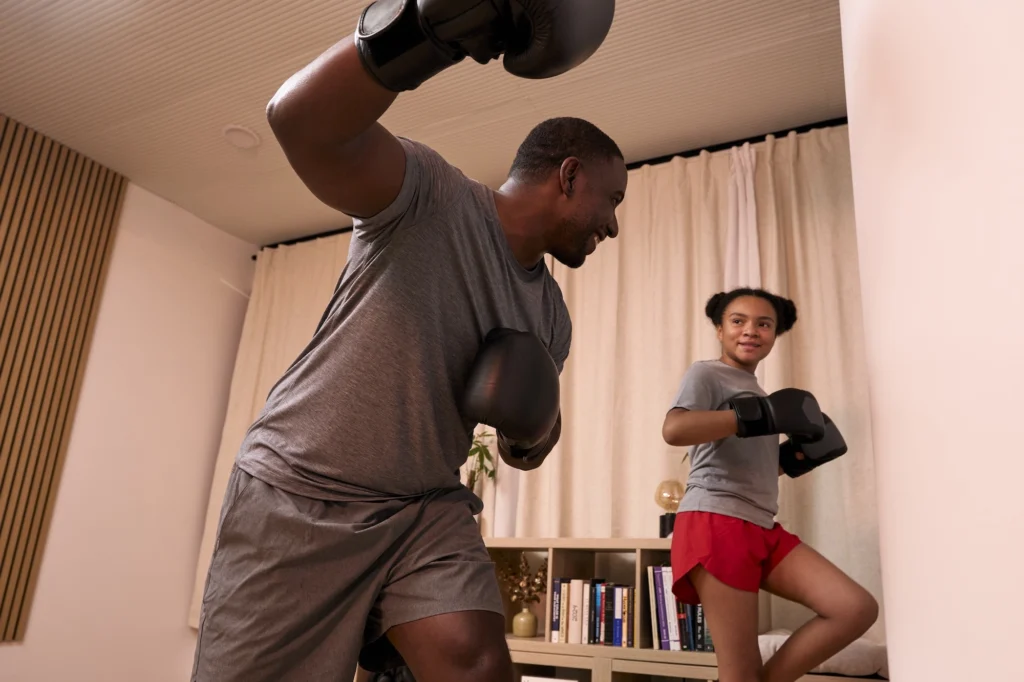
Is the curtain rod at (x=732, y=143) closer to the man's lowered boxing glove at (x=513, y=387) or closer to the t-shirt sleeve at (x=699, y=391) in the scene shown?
the t-shirt sleeve at (x=699, y=391)

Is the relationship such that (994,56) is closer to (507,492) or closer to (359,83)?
(359,83)

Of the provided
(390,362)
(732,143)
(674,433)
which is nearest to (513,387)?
(390,362)

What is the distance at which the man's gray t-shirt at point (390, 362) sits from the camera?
118 cm

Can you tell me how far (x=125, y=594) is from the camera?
402cm

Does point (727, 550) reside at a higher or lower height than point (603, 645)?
higher

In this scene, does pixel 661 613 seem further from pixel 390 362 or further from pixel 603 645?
pixel 390 362

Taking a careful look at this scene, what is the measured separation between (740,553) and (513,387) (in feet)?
3.14

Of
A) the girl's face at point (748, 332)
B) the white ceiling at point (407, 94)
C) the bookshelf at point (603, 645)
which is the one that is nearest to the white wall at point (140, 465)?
the white ceiling at point (407, 94)

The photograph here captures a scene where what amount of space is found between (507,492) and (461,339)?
7.90 ft

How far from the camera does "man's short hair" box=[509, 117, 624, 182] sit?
4.64 ft

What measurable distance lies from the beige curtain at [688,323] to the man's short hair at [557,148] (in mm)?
1857

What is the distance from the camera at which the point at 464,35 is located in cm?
92

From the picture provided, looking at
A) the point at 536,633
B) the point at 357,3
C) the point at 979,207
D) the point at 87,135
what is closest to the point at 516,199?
the point at 979,207

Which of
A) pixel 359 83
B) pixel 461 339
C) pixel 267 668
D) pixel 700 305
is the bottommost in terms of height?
pixel 267 668
